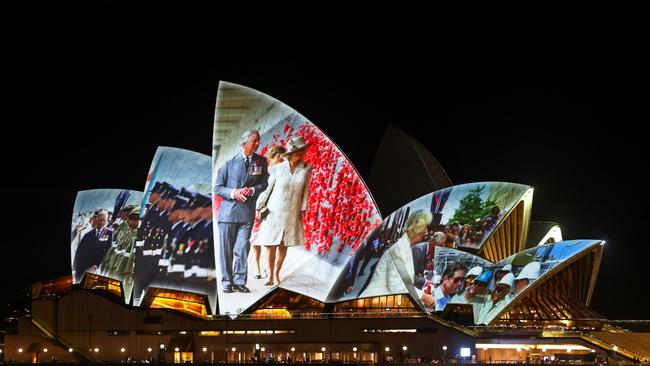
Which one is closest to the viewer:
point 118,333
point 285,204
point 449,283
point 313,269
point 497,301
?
point 497,301

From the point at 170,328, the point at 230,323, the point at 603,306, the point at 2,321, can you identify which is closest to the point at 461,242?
the point at 230,323

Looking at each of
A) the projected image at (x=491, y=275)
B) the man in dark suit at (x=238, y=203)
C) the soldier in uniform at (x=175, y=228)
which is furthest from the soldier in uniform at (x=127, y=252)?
the projected image at (x=491, y=275)

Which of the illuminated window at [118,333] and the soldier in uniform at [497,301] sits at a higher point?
the soldier in uniform at [497,301]

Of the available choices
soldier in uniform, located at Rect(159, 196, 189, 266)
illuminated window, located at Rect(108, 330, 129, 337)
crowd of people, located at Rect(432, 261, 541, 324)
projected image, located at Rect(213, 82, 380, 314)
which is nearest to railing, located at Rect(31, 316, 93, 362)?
illuminated window, located at Rect(108, 330, 129, 337)

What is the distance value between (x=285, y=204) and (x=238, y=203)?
2608 mm

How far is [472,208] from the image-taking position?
149ft

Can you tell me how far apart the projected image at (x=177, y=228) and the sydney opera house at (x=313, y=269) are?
3.0 inches

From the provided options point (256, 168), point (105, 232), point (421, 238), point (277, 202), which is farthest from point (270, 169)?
point (105, 232)

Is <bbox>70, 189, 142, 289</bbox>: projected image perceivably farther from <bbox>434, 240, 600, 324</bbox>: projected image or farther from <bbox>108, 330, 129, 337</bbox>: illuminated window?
<bbox>434, 240, 600, 324</bbox>: projected image

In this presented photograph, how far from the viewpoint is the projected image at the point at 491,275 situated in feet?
135

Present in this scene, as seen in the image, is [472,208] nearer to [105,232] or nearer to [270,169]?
[270,169]

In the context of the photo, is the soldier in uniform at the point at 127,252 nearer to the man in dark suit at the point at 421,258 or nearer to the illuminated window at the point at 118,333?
the illuminated window at the point at 118,333

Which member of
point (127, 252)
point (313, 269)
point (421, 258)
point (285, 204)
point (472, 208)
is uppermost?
point (285, 204)

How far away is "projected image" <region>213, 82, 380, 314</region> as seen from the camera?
158 ft
